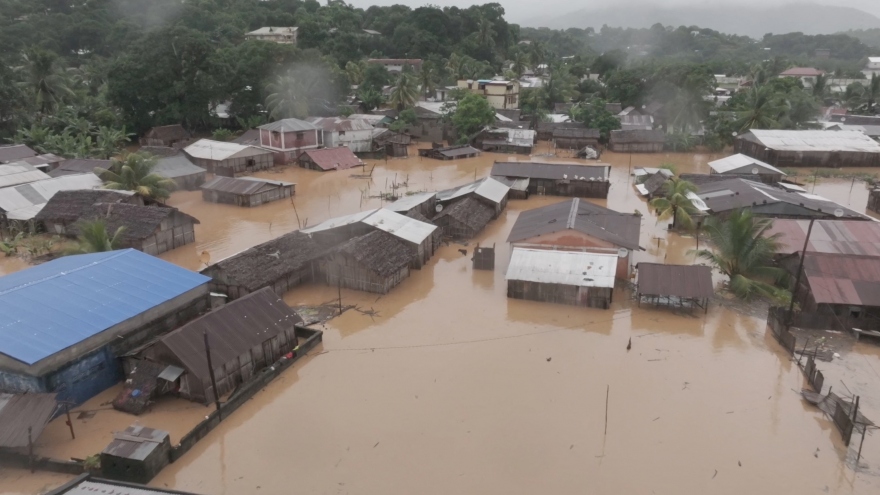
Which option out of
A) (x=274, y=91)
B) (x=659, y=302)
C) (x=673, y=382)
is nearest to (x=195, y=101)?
(x=274, y=91)

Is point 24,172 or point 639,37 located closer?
point 24,172

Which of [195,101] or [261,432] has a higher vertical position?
[195,101]

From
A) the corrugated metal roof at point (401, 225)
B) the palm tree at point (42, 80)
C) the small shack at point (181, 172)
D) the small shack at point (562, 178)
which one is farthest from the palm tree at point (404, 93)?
the corrugated metal roof at point (401, 225)

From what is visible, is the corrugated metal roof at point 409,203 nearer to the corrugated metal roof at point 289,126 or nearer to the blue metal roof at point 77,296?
the blue metal roof at point 77,296

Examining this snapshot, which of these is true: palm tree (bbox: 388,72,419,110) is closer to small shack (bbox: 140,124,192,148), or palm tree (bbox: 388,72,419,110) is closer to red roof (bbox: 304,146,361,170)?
red roof (bbox: 304,146,361,170)

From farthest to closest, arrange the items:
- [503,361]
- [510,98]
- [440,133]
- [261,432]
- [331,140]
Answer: [510,98], [440,133], [331,140], [503,361], [261,432]

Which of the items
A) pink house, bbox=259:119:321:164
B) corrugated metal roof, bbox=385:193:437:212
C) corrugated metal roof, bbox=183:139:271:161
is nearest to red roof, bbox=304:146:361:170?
pink house, bbox=259:119:321:164

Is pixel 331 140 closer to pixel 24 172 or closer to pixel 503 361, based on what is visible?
pixel 24 172

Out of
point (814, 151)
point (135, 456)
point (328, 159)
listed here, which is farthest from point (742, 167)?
point (135, 456)
